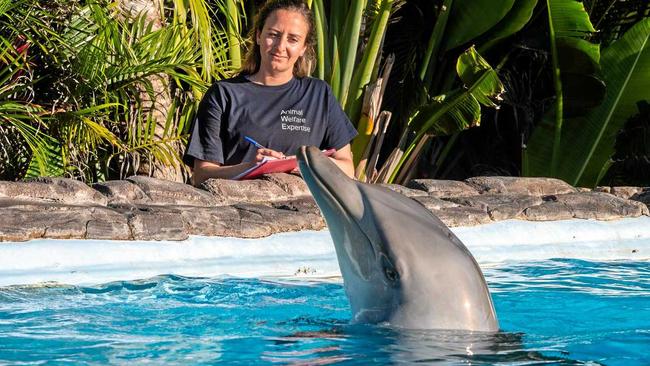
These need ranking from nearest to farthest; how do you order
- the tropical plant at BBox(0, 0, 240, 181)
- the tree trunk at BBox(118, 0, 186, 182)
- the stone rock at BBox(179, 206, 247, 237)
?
the stone rock at BBox(179, 206, 247, 237) < the tropical plant at BBox(0, 0, 240, 181) < the tree trunk at BBox(118, 0, 186, 182)

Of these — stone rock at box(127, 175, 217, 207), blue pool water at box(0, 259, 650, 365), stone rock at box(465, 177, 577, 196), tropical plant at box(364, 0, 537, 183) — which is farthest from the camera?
tropical plant at box(364, 0, 537, 183)

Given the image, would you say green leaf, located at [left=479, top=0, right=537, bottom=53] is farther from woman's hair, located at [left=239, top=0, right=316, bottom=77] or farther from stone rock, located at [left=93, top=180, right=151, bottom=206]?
stone rock, located at [left=93, top=180, right=151, bottom=206]

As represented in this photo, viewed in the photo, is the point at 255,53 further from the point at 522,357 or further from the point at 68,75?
the point at 522,357

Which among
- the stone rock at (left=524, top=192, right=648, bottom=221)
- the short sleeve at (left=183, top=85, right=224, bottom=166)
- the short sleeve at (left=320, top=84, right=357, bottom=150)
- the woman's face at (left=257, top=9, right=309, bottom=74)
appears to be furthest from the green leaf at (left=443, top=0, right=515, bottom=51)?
the short sleeve at (left=183, top=85, right=224, bottom=166)

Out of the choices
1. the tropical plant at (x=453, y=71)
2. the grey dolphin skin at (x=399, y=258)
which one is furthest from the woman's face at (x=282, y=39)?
the tropical plant at (x=453, y=71)

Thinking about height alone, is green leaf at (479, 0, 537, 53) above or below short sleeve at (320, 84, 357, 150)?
above

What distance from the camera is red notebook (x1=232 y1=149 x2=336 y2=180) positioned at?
5.19 metres

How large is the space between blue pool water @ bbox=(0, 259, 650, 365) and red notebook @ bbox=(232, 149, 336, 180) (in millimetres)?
924

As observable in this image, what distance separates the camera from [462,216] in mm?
5383

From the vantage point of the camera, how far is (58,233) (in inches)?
162

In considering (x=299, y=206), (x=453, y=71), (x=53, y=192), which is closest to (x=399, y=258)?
(x=53, y=192)

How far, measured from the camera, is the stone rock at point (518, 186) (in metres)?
6.17

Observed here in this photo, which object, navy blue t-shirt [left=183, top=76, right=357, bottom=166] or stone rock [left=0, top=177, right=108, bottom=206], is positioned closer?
stone rock [left=0, top=177, right=108, bottom=206]

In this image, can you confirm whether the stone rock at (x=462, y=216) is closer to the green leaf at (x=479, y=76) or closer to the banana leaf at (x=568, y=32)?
the green leaf at (x=479, y=76)
